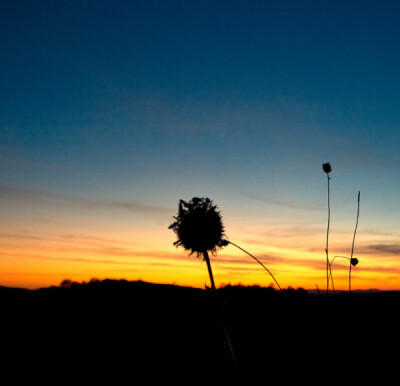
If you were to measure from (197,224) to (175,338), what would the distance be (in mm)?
9830

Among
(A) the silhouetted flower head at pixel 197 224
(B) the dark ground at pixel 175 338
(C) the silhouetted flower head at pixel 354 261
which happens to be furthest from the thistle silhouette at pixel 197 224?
(C) the silhouetted flower head at pixel 354 261

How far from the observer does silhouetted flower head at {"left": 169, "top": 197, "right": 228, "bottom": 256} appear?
8.78 m

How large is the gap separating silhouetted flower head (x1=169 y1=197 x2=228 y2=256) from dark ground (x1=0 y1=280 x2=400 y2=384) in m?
5.69

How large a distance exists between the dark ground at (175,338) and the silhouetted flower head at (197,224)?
224 inches

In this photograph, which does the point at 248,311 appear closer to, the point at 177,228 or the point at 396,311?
the point at 396,311

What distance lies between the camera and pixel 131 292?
21.4 m

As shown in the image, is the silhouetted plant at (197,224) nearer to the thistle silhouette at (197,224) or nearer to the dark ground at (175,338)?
the thistle silhouette at (197,224)

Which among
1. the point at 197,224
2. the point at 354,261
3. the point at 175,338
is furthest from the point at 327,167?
the point at 175,338

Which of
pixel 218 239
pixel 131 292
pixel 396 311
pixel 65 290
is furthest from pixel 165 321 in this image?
pixel 396 311

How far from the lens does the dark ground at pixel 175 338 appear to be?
1330 cm

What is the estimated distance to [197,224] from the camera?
29.0ft

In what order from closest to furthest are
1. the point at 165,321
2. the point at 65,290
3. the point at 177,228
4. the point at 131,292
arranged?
the point at 177,228 → the point at 165,321 → the point at 65,290 → the point at 131,292

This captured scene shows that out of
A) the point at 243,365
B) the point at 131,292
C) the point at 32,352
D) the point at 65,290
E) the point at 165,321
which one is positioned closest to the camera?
the point at 32,352

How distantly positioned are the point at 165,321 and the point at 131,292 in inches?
Result: 161
